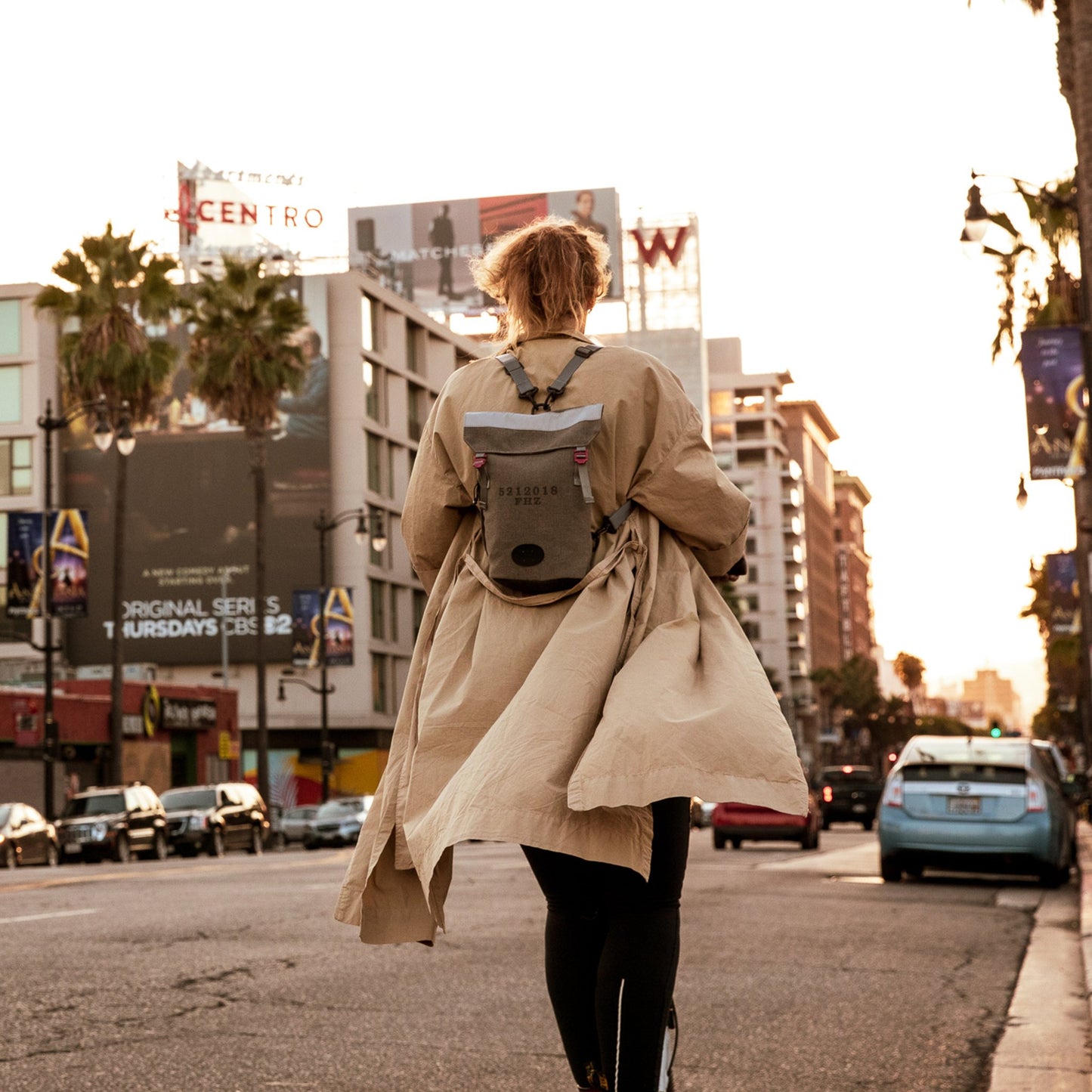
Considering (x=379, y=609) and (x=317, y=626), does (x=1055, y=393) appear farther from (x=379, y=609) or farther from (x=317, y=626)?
(x=379, y=609)

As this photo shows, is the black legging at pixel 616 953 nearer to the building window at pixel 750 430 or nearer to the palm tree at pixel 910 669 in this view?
the building window at pixel 750 430

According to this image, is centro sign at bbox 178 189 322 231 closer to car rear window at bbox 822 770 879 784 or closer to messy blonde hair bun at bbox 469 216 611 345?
car rear window at bbox 822 770 879 784

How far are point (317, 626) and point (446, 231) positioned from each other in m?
32.3

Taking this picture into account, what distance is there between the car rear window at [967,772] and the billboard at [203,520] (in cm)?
5368

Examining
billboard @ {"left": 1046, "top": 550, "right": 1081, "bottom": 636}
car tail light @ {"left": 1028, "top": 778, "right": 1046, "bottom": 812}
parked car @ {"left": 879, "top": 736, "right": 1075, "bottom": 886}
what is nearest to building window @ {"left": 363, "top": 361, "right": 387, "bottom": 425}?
billboard @ {"left": 1046, "top": 550, "right": 1081, "bottom": 636}

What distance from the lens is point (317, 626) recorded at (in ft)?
182

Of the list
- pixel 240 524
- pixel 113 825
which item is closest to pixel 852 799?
pixel 113 825

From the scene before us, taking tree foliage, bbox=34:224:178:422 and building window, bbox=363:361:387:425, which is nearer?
tree foliage, bbox=34:224:178:422

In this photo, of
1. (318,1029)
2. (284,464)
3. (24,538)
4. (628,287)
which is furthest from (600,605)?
(628,287)

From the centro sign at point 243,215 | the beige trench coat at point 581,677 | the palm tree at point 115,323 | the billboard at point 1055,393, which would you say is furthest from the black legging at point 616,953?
the centro sign at point 243,215

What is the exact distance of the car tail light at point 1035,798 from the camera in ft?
52.1

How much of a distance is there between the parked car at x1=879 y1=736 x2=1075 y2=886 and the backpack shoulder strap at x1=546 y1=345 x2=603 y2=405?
13098mm

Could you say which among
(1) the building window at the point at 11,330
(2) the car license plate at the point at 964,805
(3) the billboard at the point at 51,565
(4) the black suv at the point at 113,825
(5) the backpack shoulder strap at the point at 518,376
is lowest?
(4) the black suv at the point at 113,825

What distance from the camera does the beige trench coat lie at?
3.17 metres
